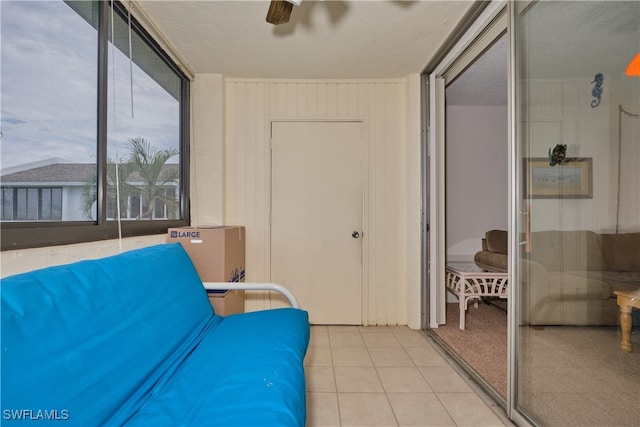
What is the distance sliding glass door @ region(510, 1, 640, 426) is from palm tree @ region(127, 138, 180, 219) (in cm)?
230

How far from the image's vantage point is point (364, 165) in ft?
10.1

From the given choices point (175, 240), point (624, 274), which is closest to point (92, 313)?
point (175, 240)

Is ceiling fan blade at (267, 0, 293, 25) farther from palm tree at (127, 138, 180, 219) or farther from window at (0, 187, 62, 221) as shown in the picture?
window at (0, 187, 62, 221)

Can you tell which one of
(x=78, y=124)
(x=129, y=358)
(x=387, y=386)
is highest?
(x=78, y=124)

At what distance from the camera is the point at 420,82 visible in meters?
2.92

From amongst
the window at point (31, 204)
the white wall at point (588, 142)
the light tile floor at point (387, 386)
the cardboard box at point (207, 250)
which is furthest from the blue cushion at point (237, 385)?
the white wall at point (588, 142)

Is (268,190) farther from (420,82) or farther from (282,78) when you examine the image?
(420,82)

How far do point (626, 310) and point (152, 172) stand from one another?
8.90ft

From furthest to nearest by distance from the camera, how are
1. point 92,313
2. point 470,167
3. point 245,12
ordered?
point 470,167
point 245,12
point 92,313

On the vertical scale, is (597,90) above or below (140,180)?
above

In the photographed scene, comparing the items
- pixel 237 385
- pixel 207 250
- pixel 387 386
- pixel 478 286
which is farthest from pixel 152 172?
pixel 478 286

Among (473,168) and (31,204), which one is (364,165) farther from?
(31,204)

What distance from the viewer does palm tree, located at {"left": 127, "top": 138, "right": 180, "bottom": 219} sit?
2.07 meters

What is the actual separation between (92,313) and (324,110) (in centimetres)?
259
